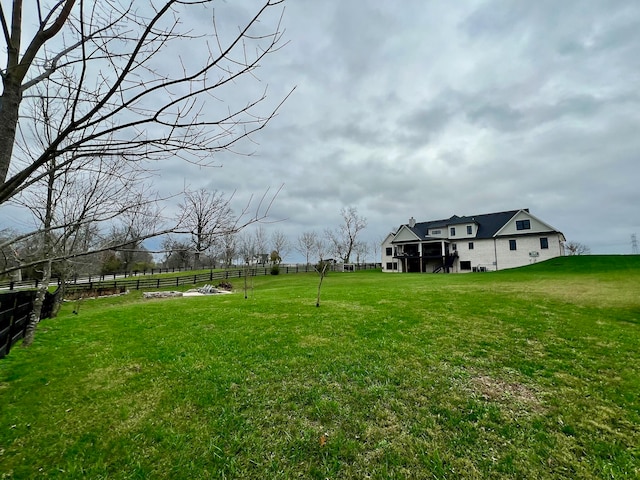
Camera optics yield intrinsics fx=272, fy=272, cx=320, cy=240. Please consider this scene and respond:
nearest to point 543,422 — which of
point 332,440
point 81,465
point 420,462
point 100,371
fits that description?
point 420,462

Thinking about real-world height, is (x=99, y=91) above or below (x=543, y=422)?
above

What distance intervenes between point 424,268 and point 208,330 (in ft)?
118

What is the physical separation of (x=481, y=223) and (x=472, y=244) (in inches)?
155

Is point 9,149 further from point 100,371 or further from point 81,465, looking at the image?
point 100,371

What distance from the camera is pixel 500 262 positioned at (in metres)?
32.4

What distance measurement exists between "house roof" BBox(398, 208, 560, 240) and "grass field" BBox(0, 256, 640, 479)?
29537mm

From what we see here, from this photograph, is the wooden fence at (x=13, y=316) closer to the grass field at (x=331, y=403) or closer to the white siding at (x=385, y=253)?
the grass field at (x=331, y=403)

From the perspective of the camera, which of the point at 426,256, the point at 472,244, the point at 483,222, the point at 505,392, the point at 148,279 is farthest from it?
the point at 483,222

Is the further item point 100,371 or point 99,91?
point 100,371

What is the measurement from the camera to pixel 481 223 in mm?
36469

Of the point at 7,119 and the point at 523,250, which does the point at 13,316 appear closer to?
the point at 7,119

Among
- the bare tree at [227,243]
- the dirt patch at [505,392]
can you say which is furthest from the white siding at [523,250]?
the bare tree at [227,243]

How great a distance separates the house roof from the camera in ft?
112

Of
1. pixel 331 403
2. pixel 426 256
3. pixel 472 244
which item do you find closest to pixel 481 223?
pixel 472 244
